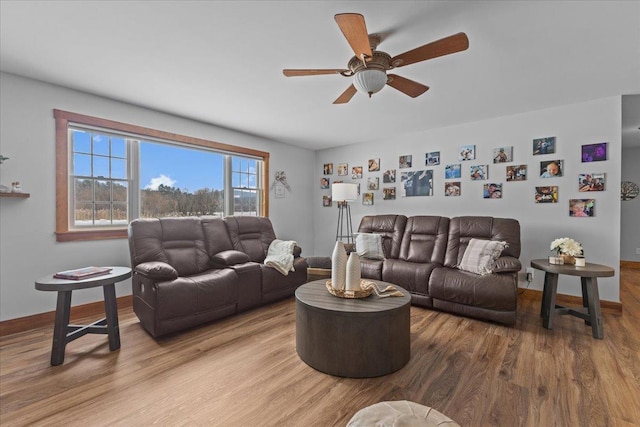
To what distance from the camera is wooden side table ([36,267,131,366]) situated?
209 centimetres

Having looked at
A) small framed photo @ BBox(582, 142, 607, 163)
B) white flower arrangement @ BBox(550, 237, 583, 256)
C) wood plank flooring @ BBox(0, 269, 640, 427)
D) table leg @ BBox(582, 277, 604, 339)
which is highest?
small framed photo @ BBox(582, 142, 607, 163)

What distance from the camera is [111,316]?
238cm

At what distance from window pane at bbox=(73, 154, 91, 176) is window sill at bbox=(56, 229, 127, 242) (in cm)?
65

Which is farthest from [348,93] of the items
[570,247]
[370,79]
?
[570,247]

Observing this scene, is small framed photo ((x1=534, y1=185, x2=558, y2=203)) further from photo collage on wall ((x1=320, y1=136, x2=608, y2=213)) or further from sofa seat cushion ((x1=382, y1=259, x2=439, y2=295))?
sofa seat cushion ((x1=382, y1=259, x2=439, y2=295))

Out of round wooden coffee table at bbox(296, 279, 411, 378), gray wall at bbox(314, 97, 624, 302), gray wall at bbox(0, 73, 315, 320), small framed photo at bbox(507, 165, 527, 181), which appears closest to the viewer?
round wooden coffee table at bbox(296, 279, 411, 378)

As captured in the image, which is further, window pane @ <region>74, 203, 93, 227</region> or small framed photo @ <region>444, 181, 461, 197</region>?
small framed photo @ <region>444, 181, 461, 197</region>

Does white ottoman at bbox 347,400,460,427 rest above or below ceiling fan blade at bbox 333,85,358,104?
below

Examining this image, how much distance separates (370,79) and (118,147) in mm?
3125

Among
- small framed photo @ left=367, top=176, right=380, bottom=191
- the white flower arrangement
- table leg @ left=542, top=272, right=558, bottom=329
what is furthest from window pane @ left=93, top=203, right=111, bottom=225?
the white flower arrangement

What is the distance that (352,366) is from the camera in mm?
1975

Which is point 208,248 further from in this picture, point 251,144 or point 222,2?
point 222,2

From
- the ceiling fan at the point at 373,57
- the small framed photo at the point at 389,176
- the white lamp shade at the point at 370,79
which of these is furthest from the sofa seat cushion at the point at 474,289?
the white lamp shade at the point at 370,79

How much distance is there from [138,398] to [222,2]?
250 cm
